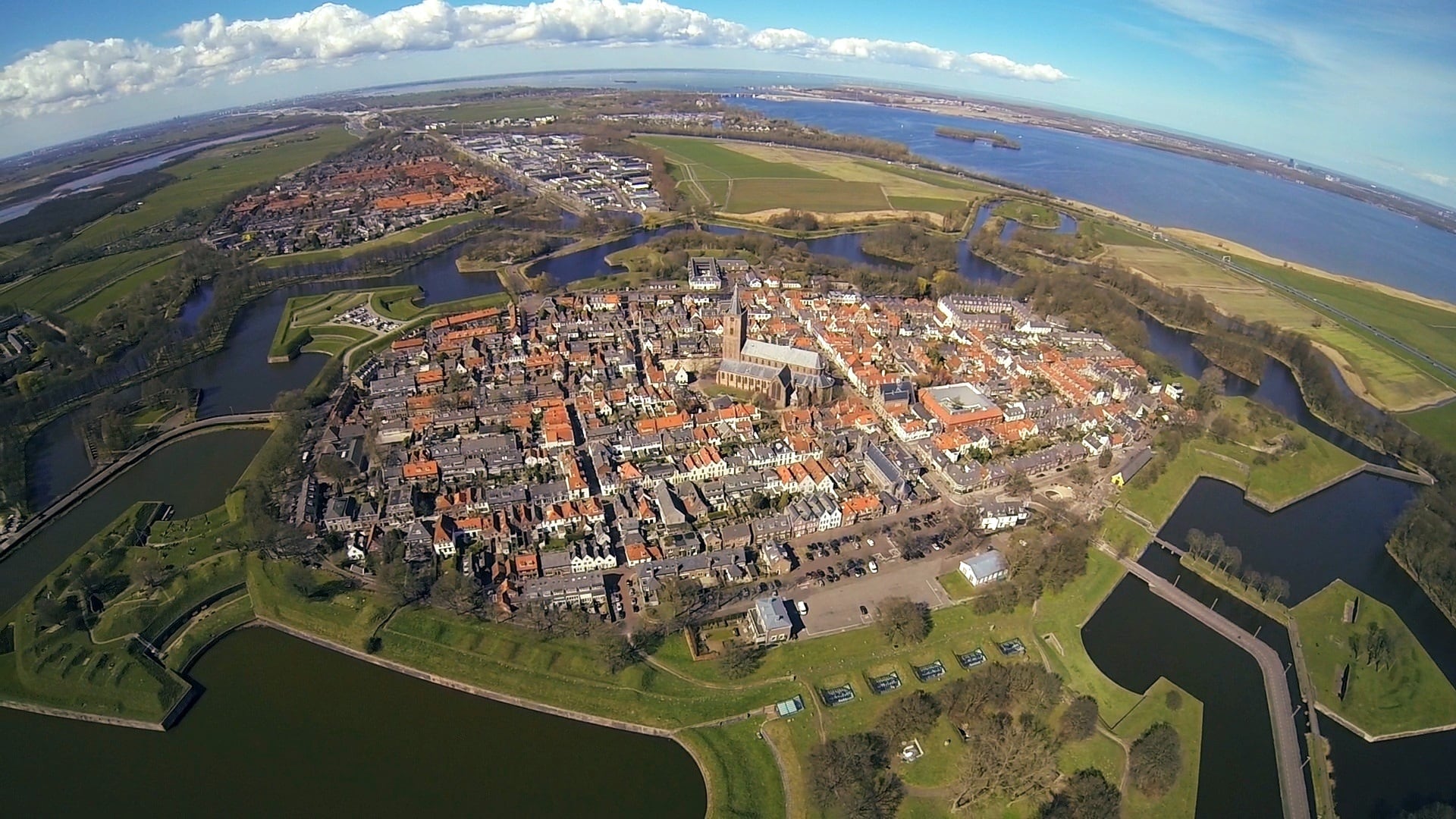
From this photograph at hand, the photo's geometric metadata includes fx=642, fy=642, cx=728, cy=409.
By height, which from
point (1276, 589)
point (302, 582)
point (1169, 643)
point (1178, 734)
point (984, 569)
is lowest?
point (1178, 734)

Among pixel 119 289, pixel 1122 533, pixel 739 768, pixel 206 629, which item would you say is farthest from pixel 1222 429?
pixel 119 289

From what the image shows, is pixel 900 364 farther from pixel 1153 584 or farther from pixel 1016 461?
pixel 1153 584

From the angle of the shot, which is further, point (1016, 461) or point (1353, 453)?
point (1353, 453)

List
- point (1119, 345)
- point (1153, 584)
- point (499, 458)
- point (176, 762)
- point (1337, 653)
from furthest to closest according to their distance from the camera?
point (1119, 345) < point (499, 458) < point (1153, 584) < point (1337, 653) < point (176, 762)

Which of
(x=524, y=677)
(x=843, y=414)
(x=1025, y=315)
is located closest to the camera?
(x=524, y=677)

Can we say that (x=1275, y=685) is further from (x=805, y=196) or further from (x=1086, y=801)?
(x=805, y=196)

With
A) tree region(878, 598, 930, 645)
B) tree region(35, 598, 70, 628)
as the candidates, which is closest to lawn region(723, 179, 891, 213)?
tree region(878, 598, 930, 645)

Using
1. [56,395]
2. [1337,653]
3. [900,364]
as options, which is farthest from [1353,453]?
[56,395]

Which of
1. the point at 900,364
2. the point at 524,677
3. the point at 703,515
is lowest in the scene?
the point at 524,677
